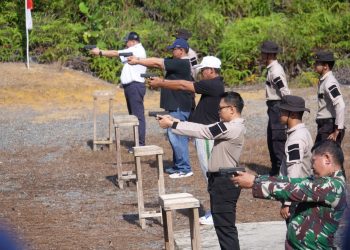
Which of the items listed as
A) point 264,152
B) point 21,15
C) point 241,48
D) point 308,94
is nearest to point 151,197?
point 264,152

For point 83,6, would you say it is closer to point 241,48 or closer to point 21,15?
point 21,15

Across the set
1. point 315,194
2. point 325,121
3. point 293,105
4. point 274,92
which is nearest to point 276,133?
point 274,92

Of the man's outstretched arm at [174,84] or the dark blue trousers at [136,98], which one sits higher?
the man's outstretched arm at [174,84]

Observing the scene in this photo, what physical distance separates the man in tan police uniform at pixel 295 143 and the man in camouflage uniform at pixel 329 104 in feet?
9.11

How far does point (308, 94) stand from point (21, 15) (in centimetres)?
747

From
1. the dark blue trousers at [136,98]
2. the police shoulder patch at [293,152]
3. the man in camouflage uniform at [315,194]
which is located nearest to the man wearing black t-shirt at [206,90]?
the police shoulder patch at [293,152]

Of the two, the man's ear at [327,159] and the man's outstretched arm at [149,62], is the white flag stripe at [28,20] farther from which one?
the man's ear at [327,159]

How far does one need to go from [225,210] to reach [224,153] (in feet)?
1.56

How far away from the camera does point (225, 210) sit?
722 centimetres

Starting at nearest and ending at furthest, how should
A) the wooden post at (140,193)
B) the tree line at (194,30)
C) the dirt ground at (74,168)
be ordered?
1. the wooden post at (140,193)
2. the dirt ground at (74,168)
3. the tree line at (194,30)

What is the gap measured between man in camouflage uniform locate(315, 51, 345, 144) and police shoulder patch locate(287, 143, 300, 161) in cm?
287

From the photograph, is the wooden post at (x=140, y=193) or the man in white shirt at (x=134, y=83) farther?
the man in white shirt at (x=134, y=83)

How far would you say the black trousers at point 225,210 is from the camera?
722cm

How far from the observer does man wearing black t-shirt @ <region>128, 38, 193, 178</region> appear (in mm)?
10352
